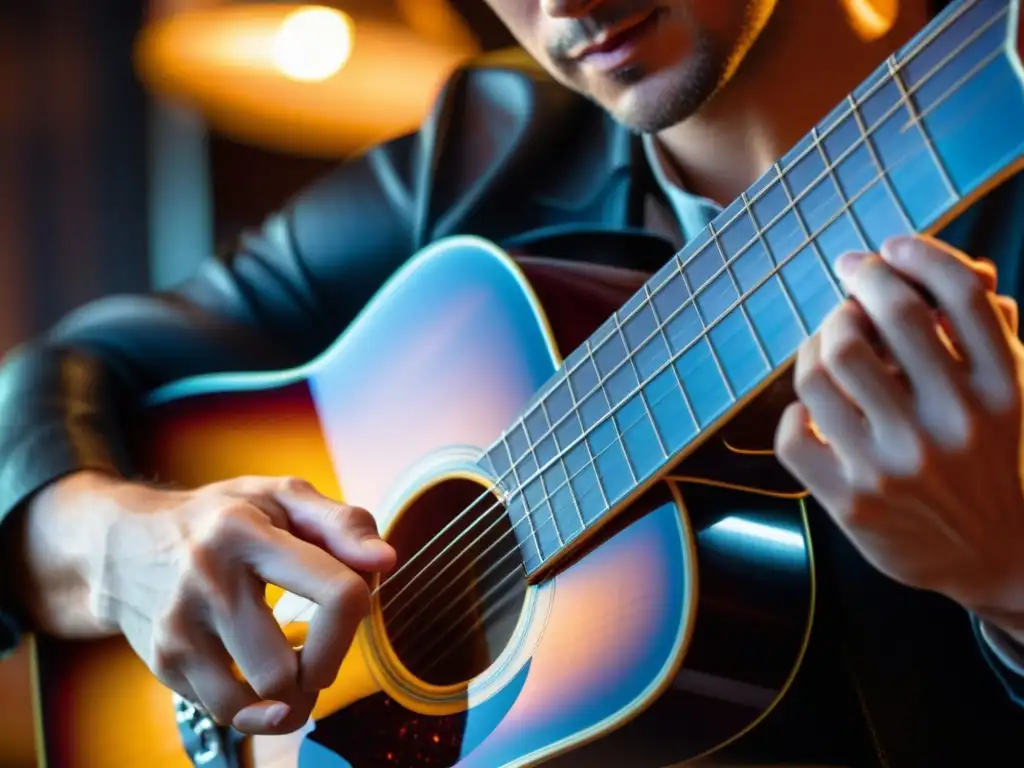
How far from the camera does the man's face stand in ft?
2.04

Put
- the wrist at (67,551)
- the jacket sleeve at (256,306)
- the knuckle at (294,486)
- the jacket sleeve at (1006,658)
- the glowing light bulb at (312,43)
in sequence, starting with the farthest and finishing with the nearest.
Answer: the glowing light bulb at (312,43), the jacket sleeve at (256,306), the wrist at (67,551), the knuckle at (294,486), the jacket sleeve at (1006,658)

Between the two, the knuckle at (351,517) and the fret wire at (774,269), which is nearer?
the fret wire at (774,269)

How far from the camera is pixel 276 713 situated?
1.76 feet

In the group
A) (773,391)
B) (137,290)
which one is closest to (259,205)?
(137,290)

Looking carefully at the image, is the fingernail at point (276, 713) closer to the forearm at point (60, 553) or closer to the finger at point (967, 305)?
the forearm at point (60, 553)

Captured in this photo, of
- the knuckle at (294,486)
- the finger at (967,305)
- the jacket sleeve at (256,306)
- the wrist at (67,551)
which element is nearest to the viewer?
the finger at (967,305)

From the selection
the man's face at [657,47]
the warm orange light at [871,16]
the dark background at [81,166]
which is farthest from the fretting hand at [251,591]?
the dark background at [81,166]

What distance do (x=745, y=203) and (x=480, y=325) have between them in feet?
0.76

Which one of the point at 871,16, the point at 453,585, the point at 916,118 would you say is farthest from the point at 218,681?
the point at 871,16

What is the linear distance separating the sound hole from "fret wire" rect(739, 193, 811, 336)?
8.2 inches

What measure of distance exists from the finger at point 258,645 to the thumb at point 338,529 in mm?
47

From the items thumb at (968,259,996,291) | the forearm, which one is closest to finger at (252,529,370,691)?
the forearm

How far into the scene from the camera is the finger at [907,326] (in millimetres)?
363

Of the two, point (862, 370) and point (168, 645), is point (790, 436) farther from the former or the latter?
point (168, 645)
